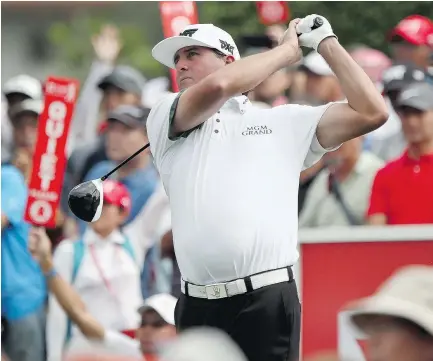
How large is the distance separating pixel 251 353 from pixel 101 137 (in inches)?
168

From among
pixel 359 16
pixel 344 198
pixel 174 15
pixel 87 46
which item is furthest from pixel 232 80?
pixel 87 46

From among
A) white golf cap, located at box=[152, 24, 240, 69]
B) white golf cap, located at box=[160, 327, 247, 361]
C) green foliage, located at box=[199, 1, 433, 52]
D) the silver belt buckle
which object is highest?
green foliage, located at box=[199, 1, 433, 52]

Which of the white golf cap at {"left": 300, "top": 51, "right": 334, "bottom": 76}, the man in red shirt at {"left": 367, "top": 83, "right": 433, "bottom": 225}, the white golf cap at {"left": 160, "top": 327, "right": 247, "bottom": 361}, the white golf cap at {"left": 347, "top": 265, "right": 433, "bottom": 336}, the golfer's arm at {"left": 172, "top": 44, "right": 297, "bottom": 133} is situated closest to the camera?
the white golf cap at {"left": 160, "top": 327, "right": 247, "bottom": 361}

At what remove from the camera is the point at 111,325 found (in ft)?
26.1

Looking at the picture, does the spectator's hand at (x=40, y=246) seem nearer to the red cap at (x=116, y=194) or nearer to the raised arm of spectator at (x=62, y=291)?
the raised arm of spectator at (x=62, y=291)

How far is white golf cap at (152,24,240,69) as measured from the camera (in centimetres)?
570

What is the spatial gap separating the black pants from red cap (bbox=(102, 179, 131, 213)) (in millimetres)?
2673

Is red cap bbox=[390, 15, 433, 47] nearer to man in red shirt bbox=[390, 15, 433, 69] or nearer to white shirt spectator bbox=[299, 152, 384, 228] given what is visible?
man in red shirt bbox=[390, 15, 433, 69]

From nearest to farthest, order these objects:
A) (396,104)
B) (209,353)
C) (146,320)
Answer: (209,353) < (146,320) < (396,104)

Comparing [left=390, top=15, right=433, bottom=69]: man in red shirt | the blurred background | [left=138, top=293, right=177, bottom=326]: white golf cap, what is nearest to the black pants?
the blurred background

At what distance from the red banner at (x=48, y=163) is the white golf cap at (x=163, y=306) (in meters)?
1.03

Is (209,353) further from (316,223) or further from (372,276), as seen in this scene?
(316,223)

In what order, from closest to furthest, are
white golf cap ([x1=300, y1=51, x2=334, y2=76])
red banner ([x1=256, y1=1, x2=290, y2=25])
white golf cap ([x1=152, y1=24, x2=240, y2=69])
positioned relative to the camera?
white golf cap ([x1=152, y1=24, x2=240, y2=69])
white golf cap ([x1=300, y1=51, x2=334, y2=76])
red banner ([x1=256, y1=1, x2=290, y2=25])

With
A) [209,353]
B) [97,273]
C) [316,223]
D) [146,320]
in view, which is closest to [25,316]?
[97,273]
